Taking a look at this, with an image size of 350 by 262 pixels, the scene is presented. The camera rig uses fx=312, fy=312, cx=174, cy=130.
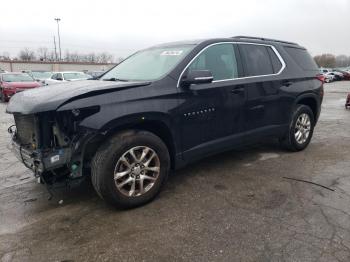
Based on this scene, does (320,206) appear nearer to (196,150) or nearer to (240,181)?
(240,181)

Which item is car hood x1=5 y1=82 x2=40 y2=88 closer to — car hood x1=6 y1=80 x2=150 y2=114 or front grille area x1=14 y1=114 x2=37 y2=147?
front grille area x1=14 y1=114 x2=37 y2=147

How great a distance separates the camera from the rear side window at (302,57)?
5295 mm

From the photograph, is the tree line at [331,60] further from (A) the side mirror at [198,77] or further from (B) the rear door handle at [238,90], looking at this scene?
(A) the side mirror at [198,77]

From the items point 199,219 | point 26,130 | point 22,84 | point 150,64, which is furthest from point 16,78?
point 199,219

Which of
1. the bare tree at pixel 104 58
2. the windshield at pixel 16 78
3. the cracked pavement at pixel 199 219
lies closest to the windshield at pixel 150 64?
the cracked pavement at pixel 199 219

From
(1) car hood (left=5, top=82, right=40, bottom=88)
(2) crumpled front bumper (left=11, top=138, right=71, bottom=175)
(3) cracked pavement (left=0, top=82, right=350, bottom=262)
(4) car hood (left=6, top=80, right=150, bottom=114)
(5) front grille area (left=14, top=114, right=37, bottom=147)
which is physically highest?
(4) car hood (left=6, top=80, right=150, bottom=114)

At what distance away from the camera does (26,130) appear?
335 cm

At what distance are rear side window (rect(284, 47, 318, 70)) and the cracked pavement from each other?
1798 mm

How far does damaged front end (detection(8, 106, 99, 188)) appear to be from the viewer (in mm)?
3002

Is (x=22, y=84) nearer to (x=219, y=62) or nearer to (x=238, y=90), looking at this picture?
(x=219, y=62)

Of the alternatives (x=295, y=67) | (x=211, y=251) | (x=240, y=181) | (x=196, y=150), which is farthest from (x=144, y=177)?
(x=295, y=67)

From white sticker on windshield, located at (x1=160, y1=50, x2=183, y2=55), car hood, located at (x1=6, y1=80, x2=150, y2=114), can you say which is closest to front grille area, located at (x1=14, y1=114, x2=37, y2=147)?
car hood, located at (x1=6, y1=80, x2=150, y2=114)

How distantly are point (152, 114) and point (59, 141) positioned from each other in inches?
38.7

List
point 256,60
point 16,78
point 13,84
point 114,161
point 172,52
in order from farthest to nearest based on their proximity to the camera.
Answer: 1. point 16,78
2. point 13,84
3. point 256,60
4. point 172,52
5. point 114,161
